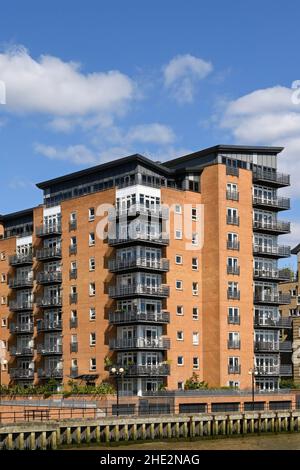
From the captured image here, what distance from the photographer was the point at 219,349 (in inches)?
3595

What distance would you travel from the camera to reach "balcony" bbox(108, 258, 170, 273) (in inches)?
3476

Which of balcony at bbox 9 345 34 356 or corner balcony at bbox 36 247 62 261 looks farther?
balcony at bbox 9 345 34 356

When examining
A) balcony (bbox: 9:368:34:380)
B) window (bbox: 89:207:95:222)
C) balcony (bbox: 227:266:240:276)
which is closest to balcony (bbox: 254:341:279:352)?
balcony (bbox: 227:266:240:276)

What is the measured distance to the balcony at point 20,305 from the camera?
103562 mm

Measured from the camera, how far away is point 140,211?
8838cm

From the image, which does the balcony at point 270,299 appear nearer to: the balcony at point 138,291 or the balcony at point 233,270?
the balcony at point 233,270

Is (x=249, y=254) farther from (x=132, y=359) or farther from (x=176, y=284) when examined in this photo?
(x=132, y=359)

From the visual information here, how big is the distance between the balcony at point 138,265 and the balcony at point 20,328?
1679 cm

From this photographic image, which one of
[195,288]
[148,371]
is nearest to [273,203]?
[195,288]

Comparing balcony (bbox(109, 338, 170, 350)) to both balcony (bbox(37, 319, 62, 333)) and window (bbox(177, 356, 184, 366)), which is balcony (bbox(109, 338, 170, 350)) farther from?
balcony (bbox(37, 319, 62, 333))

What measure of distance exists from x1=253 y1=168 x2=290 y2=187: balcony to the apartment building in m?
0.15

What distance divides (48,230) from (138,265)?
647 inches
